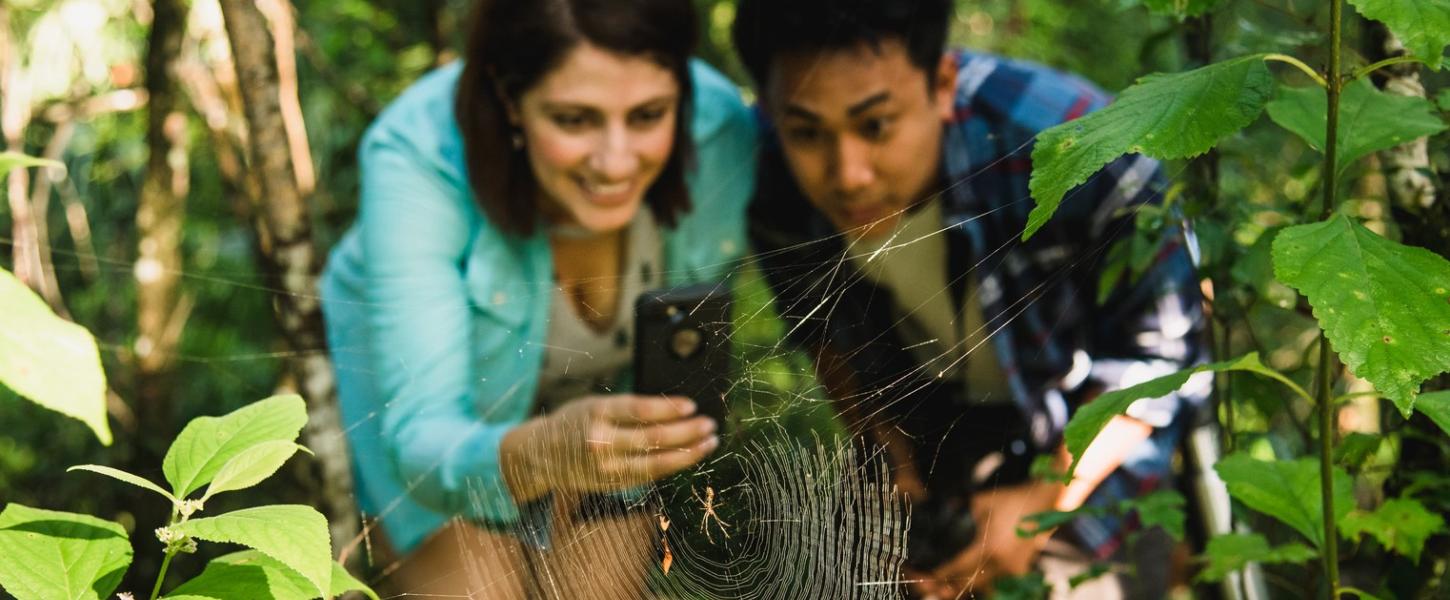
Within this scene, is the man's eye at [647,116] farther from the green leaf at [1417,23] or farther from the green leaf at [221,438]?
the green leaf at [1417,23]

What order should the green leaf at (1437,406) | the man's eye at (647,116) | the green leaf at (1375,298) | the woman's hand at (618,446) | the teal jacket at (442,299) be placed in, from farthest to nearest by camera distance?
the man's eye at (647,116), the teal jacket at (442,299), the woman's hand at (618,446), the green leaf at (1437,406), the green leaf at (1375,298)

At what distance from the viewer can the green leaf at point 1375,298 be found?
685 millimetres

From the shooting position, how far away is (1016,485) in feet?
5.45

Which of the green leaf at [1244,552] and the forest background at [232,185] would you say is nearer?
the green leaf at [1244,552]

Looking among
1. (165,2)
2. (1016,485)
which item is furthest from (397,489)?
(165,2)

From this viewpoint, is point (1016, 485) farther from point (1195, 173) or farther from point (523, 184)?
point (523, 184)

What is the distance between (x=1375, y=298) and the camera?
28.0 inches

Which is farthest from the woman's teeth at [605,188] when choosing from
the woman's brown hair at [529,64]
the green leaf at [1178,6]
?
the green leaf at [1178,6]

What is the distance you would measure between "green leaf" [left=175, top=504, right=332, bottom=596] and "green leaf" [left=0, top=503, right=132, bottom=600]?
89 mm

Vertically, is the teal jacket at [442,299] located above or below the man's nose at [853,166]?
below

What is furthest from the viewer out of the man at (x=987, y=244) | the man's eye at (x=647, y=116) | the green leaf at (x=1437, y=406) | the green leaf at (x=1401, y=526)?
the man's eye at (x=647, y=116)

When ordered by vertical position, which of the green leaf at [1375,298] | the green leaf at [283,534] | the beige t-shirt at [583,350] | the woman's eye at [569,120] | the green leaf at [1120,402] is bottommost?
the beige t-shirt at [583,350]

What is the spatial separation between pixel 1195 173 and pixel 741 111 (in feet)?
2.59

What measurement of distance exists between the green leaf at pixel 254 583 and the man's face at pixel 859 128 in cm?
96
